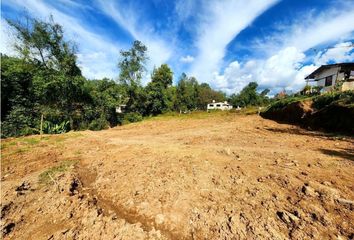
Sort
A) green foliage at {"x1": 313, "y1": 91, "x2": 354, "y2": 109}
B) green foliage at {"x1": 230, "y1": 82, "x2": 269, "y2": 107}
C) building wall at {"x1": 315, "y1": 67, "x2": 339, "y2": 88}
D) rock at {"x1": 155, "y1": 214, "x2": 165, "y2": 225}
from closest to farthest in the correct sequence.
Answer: rock at {"x1": 155, "y1": 214, "x2": 165, "y2": 225} < green foliage at {"x1": 313, "y1": 91, "x2": 354, "y2": 109} < building wall at {"x1": 315, "y1": 67, "x2": 339, "y2": 88} < green foliage at {"x1": 230, "y1": 82, "x2": 269, "y2": 107}

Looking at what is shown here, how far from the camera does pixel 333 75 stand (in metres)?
21.2

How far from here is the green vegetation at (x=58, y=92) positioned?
1277 centimetres

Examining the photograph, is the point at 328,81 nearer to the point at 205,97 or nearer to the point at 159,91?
the point at 159,91

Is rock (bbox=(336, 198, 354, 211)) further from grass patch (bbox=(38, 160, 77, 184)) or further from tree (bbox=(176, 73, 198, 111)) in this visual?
tree (bbox=(176, 73, 198, 111))

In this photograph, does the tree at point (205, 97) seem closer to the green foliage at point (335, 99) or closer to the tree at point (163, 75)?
the tree at point (163, 75)

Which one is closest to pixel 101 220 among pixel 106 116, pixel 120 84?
pixel 106 116

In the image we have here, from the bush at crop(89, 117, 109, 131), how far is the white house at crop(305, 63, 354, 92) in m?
21.0

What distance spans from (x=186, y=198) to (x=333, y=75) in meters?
25.9

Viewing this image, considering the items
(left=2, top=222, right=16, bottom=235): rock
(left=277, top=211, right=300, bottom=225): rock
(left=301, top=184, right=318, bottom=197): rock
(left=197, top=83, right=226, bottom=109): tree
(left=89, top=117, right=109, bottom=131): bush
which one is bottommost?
(left=89, top=117, right=109, bottom=131): bush

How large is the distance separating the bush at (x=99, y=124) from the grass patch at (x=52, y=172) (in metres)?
12.4

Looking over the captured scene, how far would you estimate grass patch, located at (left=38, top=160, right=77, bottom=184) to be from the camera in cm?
411

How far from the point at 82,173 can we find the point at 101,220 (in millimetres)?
2439

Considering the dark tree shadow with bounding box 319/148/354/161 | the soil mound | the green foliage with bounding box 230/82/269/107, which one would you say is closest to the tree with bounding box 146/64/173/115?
the soil mound

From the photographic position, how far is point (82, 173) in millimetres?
4746
